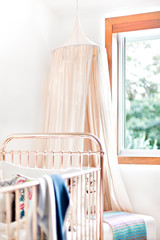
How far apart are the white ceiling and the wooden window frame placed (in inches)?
2.8

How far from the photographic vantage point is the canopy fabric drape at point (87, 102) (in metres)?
2.79

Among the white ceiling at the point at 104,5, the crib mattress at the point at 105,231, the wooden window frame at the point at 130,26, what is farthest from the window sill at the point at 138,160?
the white ceiling at the point at 104,5

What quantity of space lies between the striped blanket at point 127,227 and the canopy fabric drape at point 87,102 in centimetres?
30

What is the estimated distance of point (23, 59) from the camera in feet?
9.16

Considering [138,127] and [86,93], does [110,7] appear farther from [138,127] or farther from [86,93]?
[138,127]

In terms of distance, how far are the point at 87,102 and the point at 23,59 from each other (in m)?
0.67

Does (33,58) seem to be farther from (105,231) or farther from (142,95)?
(105,231)

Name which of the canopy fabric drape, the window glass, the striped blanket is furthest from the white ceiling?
the striped blanket

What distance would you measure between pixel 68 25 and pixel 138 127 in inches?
49.7

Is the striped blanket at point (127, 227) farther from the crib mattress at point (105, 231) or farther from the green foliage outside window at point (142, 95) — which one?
the green foliage outside window at point (142, 95)

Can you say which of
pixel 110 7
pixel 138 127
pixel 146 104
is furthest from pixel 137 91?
pixel 110 7

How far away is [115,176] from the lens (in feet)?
9.33

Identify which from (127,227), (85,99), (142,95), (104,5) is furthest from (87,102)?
(127,227)

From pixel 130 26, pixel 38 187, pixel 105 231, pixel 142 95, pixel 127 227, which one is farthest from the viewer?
pixel 142 95
